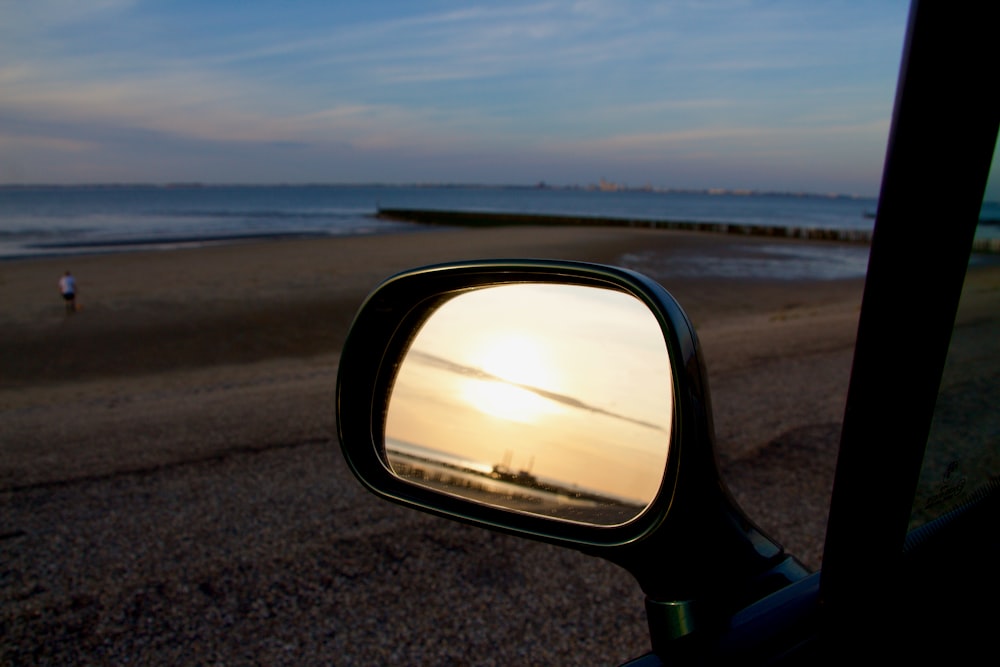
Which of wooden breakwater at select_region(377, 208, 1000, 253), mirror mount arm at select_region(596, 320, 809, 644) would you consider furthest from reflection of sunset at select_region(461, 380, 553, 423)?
wooden breakwater at select_region(377, 208, 1000, 253)

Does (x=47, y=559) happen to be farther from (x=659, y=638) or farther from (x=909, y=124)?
(x=909, y=124)

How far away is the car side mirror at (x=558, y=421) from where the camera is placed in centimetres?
123

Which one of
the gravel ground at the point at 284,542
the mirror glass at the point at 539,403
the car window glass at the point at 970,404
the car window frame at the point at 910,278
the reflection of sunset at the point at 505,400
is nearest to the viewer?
the car window frame at the point at 910,278

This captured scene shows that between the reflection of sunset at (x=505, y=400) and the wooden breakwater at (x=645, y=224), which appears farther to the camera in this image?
the wooden breakwater at (x=645, y=224)

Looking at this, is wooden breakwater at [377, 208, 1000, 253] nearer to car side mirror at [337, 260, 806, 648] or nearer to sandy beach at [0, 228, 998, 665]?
sandy beach at [0, 228, 998, 665]

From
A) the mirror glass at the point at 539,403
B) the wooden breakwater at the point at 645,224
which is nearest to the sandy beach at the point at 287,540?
the mirror glass at the point at 539,403

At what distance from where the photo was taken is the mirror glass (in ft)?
4.84

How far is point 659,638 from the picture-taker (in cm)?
132

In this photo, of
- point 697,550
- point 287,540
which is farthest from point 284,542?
point 697,550

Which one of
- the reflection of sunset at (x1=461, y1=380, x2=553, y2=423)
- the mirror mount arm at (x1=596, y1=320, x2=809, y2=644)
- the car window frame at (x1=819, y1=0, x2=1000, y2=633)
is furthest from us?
the reflection of sunset at (x1=461, y1=380, x2=553, y2=423)

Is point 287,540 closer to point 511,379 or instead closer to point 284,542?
point 284,542

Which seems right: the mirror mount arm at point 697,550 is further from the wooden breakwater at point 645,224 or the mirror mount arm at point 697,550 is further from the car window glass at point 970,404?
the wooden breakwater at point 645,224

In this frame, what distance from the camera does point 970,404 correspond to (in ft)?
4.78

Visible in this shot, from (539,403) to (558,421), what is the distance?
7 centimetres
